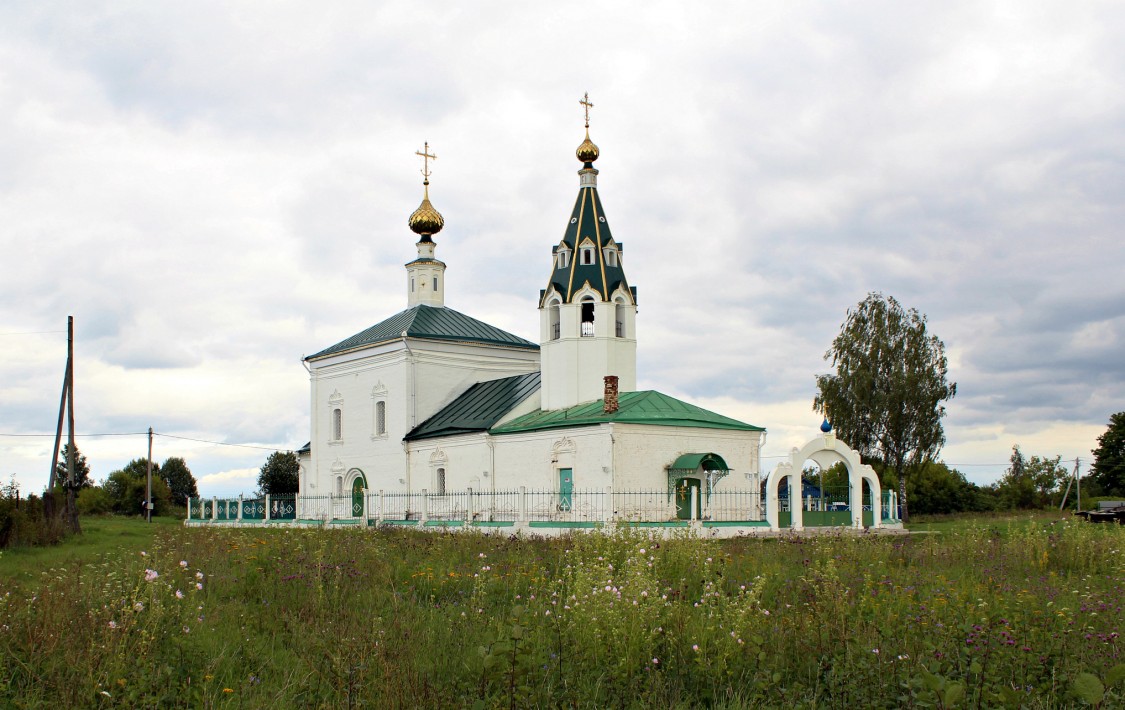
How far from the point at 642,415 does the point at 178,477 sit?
165 ft

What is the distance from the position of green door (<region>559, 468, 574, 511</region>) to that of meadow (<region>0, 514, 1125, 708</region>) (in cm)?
1267

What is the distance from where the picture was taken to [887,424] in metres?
34.6

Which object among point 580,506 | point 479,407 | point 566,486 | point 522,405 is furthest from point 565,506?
point 479,407

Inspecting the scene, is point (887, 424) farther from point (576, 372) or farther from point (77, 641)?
point (77, 641)

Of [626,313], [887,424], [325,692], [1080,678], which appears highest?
[626,313]

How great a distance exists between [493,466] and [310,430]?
10871 millimetres

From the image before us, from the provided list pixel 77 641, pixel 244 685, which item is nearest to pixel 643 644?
pixel 244 685

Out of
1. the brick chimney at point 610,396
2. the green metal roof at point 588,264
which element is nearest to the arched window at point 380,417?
the green metal roof at point 588,264

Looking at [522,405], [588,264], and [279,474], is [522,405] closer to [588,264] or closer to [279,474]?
[588,264]

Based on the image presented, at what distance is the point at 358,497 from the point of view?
3086 centimetres

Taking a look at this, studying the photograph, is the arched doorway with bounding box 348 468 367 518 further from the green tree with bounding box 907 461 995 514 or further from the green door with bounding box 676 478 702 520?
the green tree with bounding box 907 461 995 514

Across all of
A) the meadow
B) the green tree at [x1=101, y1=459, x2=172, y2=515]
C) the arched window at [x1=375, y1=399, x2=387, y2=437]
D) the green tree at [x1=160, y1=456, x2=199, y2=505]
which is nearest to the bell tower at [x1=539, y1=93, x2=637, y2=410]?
the arched window at [x1=375, y1=399, x2=387, y2=437]

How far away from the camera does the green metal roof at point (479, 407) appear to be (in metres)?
26.9

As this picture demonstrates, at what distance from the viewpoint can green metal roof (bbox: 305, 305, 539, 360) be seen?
31.3 m
